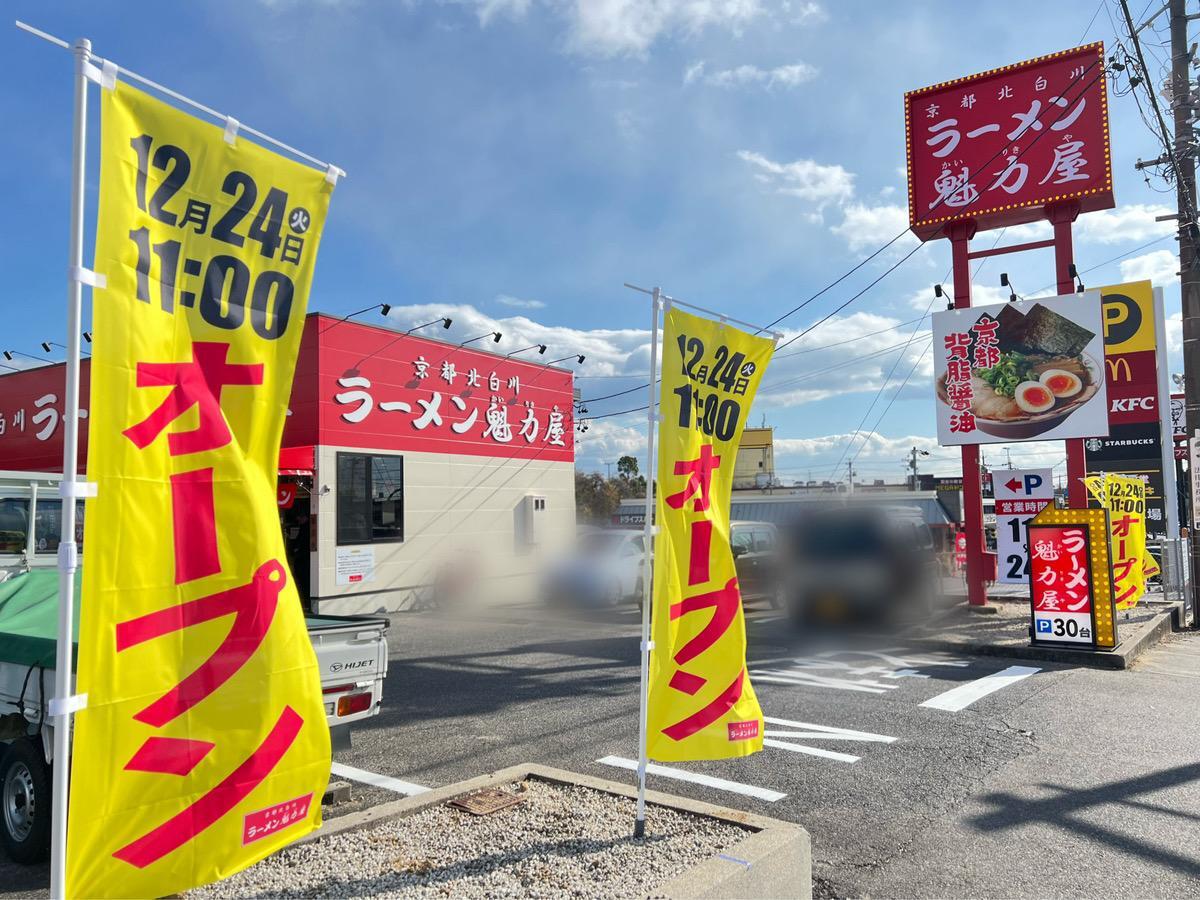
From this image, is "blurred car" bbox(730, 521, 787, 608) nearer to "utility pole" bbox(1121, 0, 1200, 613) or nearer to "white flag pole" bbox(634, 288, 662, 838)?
"utility pole" bbox(1121, 0, 1200, 613)

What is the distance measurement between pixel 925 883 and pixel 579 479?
41.4 m

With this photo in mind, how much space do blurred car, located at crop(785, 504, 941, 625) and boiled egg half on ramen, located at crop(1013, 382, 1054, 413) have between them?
276cm

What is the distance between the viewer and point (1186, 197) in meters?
13.0

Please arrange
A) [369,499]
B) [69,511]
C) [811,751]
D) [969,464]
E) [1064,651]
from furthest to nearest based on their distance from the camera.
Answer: [369,499]
[969,464]
[1064,651]
[811,751]
[69,511]

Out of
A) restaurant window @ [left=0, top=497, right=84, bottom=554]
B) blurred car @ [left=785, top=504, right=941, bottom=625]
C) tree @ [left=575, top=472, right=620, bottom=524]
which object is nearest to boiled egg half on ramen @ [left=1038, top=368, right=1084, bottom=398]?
blurred car @ [left=785, top=504, right=941, bottom=625]

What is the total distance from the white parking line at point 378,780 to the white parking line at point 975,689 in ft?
15.2

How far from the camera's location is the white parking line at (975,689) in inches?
297

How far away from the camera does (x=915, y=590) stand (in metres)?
12.2

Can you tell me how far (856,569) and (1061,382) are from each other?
15.8 ft

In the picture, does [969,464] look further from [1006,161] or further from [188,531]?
[188,531]

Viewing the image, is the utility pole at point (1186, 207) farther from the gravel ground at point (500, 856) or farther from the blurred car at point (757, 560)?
the gravel ground at point (500, 856)

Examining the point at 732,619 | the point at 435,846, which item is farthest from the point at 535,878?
the point at 732,619

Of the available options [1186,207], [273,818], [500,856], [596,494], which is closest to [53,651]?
[273,818]

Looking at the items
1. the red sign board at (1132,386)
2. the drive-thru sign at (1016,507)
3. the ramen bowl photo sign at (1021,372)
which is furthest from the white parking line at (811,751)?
the red sign board at (1132,386)
